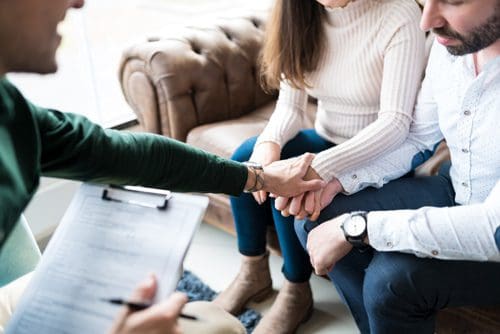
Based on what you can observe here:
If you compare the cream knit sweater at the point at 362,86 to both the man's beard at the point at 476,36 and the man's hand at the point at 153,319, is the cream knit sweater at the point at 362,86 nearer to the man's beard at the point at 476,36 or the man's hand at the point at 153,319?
the man's beard at the point at 476,36

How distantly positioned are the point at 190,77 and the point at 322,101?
492mm

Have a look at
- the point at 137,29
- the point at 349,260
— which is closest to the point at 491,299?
the point at 349,260

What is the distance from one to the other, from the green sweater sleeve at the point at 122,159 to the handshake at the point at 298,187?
A: 0.43 ft

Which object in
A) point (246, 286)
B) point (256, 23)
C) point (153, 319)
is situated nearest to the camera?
point (153, 319)

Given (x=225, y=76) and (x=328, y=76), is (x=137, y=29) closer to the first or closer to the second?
(x=225, y=76)

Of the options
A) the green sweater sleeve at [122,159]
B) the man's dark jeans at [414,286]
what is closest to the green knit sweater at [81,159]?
the green sweater sleeve at [122,159]

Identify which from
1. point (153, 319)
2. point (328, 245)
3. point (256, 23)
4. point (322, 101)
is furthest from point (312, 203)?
point (256, 23)

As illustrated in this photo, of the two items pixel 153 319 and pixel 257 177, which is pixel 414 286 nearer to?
pixel 257 177

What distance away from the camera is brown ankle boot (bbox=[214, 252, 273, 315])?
1.65m

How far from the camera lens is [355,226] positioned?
1.15 m

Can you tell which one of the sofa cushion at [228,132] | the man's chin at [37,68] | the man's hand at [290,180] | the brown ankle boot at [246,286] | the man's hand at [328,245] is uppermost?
the man's chin at [37,68]

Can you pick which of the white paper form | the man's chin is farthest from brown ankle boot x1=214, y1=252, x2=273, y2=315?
the man's chin

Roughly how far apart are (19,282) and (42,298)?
22cm

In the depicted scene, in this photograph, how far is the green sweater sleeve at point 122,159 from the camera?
989 millimetres
